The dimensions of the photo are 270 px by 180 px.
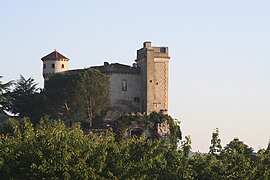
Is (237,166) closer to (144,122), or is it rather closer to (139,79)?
(144,122)

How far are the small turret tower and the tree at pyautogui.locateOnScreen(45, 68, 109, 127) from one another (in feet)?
14.3

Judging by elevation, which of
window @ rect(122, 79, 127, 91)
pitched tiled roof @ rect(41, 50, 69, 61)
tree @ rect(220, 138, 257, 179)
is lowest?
tree @ rect(220, 138, 257, 179)

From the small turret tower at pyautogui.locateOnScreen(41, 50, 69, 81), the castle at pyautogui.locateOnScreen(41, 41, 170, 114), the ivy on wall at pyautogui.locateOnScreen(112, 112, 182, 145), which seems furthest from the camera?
the small turret tower at pyautogui.locateOnScreen(41, 50, 69, 81)

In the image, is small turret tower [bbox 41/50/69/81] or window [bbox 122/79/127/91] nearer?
window [bbox 122/79/127/91]

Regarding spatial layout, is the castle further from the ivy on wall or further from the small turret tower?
the ivy on wall

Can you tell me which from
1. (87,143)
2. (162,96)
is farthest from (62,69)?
(87,143)

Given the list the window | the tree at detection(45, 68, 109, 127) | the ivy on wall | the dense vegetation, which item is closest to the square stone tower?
the ivy on wall

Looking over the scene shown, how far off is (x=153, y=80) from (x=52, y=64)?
440 inches

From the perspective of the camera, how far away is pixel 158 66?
83.3m

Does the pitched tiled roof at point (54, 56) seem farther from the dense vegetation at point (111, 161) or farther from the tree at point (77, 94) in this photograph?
the dense vegetation at point (111, 161)

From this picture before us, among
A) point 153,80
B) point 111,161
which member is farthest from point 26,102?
point 111,161

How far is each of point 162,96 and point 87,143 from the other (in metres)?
39.8

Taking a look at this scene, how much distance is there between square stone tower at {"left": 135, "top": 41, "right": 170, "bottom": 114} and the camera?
82000 mm

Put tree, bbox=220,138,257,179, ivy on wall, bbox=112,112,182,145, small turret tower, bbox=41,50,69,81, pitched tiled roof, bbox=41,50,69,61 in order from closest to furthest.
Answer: tree, bbox=220,138,257,179, ivy on wall, bbox=112,112,182,145, small turret tower, bbox=41,50,69,81, pitched tiled roof, bbox=41,50,69,61
